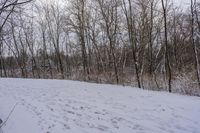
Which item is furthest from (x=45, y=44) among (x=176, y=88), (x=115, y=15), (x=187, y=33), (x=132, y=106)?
(x=132, y=106)

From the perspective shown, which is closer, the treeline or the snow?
the snow

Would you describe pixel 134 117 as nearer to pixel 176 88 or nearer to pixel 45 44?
pixel 176 88

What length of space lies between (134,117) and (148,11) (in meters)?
16.2

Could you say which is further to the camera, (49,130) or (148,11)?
(148,11)

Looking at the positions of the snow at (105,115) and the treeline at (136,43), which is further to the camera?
the treeline at (136,43)

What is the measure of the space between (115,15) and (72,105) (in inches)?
589

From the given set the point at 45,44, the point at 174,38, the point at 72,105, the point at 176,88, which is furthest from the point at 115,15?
the point at 45,44

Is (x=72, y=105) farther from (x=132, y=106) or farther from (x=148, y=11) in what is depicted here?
(x=148, y=11)

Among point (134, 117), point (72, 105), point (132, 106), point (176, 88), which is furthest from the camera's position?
point (176, 88)

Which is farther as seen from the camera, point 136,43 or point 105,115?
point 136,43

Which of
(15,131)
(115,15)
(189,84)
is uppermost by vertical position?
(115,15)

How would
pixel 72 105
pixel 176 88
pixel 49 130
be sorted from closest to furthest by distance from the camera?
pixel 49 130 → pixel 72 105 → pixel 176 88

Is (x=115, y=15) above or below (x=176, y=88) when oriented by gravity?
above

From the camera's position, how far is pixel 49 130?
210 inches
